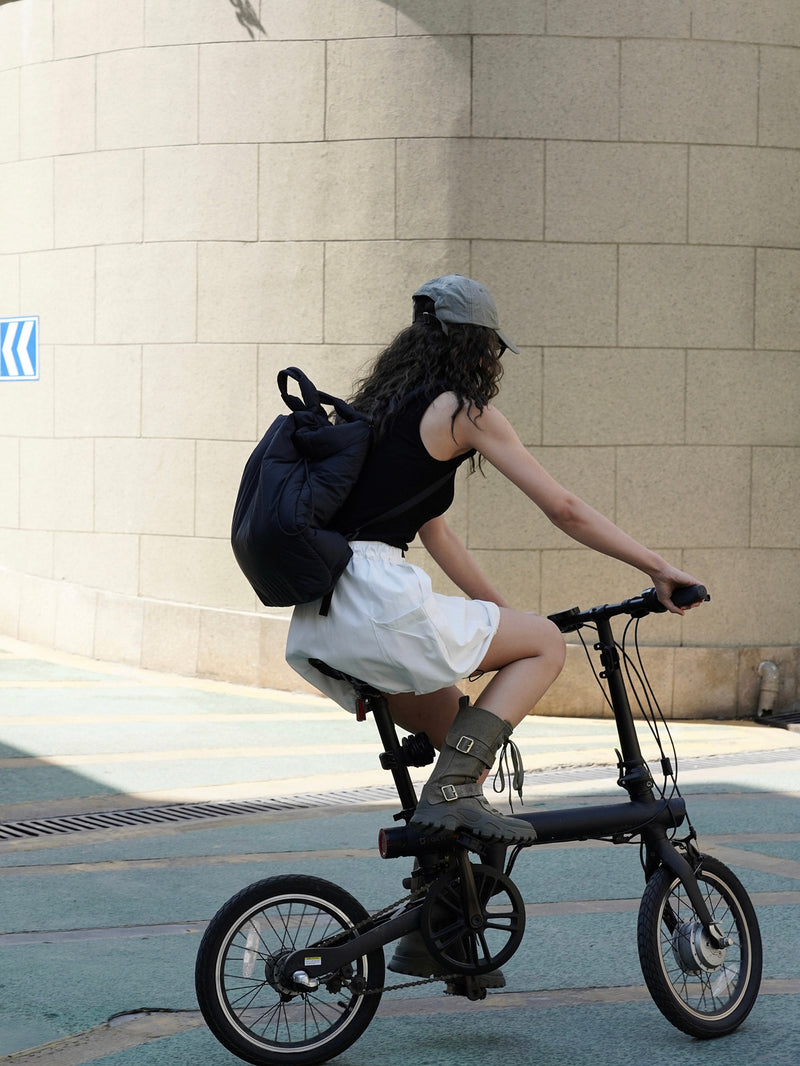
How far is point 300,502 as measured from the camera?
3.83 m

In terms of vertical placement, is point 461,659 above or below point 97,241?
below

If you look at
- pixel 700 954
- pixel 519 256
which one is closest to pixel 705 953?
pixel 700 954

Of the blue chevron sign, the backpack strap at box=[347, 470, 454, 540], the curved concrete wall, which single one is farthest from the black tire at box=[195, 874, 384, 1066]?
the blue chevron sign

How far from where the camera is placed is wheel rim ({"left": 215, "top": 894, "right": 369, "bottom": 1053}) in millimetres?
3824

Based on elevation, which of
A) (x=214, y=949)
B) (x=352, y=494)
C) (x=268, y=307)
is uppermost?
(x=268, y=307)

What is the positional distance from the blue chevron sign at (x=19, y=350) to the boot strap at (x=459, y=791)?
8.50m

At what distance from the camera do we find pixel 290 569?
151 inches

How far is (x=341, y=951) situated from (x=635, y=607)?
3.80ft

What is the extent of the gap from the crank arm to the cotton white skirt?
0.60 m

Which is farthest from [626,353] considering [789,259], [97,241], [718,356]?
[97,241]

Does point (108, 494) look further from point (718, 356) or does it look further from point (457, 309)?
point (457, 309)

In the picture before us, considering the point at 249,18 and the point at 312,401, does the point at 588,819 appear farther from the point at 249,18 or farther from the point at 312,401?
the point at 249,18

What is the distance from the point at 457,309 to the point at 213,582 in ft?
22.6

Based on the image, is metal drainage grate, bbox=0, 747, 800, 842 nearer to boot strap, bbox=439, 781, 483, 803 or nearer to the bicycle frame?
the bicycle frame
